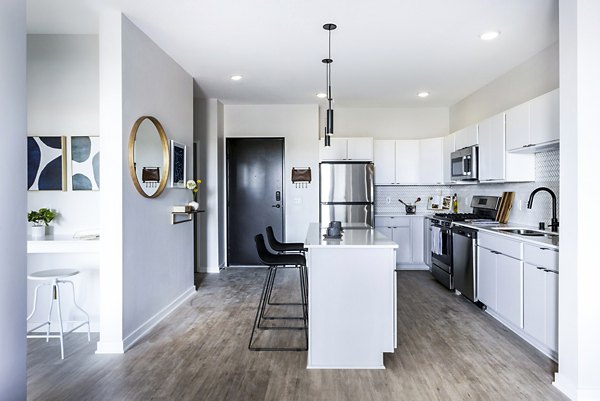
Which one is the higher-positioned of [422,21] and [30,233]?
[422,21]

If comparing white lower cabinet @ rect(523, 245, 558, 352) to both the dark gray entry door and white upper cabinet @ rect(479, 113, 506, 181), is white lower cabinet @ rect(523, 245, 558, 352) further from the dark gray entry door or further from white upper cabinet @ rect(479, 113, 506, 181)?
the dark gray entry door

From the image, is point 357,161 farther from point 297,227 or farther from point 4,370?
point 4,370

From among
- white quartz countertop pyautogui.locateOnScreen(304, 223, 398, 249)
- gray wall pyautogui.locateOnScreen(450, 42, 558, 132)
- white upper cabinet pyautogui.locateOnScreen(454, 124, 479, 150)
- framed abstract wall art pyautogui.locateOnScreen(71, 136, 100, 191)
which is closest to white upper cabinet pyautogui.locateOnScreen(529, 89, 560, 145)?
gray wall pyautogui.locateOnScreen(450, 42, 558, 132)

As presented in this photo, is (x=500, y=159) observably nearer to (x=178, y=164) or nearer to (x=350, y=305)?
(x=350, y=305)

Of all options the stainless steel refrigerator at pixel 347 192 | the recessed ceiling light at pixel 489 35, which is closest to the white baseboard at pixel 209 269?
the stainless steel refrigerator at pixel 347 192

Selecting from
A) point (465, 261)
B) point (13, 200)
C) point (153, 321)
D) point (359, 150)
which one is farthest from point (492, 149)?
point (13, 200)

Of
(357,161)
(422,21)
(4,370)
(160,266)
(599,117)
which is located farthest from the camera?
(357,161)

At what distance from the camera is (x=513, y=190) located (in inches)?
187

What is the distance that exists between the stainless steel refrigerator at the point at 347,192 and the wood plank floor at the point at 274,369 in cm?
252

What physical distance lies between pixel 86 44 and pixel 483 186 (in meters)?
4.87

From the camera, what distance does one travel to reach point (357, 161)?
644 centimetres

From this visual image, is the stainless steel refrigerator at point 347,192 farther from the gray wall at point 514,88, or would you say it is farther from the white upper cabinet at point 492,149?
the white upper cabinet at point 492,149

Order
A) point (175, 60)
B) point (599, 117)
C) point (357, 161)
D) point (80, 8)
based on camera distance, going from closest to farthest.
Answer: point (599, 117)
point (80, 8)
point (175, 60)
point (357, 161)

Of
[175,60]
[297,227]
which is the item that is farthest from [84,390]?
[297,227]
